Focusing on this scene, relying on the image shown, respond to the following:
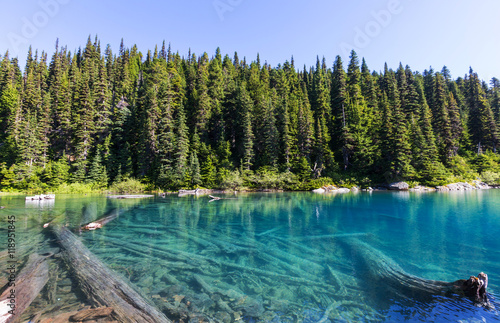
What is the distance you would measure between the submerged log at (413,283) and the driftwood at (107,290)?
5.77m

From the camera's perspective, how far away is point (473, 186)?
38.5 m

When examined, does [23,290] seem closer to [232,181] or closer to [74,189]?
[232,181]

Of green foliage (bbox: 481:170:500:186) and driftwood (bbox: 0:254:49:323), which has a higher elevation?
green foliage (bbox: 481:170:500:186)

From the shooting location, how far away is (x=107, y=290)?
5371 mm

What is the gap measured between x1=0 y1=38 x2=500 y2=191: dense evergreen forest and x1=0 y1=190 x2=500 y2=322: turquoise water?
91.7 ft

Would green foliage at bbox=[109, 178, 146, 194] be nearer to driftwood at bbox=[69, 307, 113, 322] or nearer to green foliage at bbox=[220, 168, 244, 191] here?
green foliage at bbox=[220, 168, 244, 191]

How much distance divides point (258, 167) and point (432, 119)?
41.3m

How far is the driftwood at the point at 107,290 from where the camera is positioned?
14.5 ft

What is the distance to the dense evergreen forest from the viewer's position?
39906mm

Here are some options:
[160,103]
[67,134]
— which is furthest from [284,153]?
[67,134]

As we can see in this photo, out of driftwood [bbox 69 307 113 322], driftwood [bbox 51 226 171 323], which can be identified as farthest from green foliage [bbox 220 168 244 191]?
driftwood [bbox 69 307 113 322]

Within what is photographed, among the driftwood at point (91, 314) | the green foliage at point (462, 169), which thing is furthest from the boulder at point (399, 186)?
the driftwood at point (91, 314)

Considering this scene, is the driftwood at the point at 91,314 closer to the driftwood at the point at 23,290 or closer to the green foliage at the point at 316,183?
the driftwood at the point at 23,290

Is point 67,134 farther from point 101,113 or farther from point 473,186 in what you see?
point 473,186
